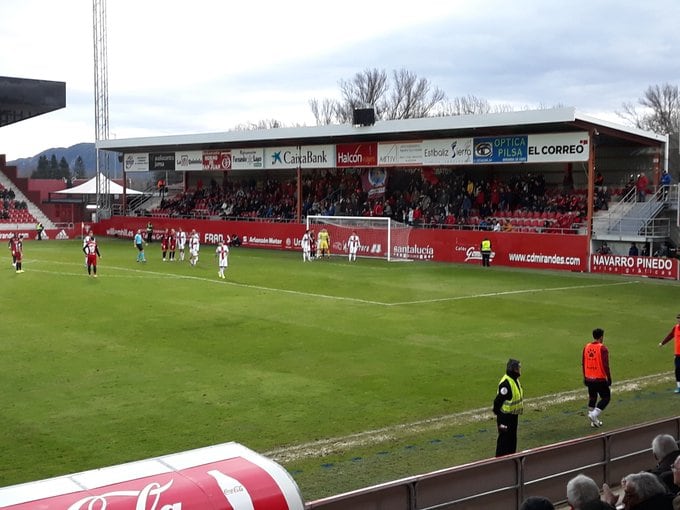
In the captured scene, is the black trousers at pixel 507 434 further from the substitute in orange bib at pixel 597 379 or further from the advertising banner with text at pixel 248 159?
the advertising banner with text at pixel 248 159

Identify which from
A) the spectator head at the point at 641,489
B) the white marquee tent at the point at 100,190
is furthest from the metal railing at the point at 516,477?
the white marquee tent at the point at 100,190

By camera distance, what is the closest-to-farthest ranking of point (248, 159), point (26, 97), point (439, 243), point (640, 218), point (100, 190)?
point (26, 97) < point (640, 218) < point (439, 243) < point (248, 159) < point (100, 190)

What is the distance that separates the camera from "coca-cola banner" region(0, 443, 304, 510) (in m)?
5.34

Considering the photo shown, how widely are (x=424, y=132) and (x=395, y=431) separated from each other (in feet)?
113

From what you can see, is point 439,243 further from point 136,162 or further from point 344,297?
point 136,162

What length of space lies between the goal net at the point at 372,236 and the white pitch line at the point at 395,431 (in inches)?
1151

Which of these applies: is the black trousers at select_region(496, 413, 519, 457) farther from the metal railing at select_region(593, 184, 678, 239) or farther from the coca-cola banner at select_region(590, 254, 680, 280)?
the metal railing at select_region(593, 184, 678, 239)

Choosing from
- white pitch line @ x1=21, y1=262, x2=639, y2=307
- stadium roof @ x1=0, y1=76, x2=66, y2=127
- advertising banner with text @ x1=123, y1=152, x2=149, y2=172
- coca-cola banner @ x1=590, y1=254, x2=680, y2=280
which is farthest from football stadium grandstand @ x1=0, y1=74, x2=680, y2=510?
stadium roof @ x1=0, y1=76, x2=66, y2=127

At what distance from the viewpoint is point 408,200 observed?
52.2m

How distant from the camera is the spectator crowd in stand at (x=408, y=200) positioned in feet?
146

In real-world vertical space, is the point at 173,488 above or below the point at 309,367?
above

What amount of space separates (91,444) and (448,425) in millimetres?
5548

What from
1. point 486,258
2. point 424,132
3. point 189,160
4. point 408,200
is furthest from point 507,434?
point 189,160

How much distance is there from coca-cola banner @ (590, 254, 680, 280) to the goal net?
10835 millimetres
